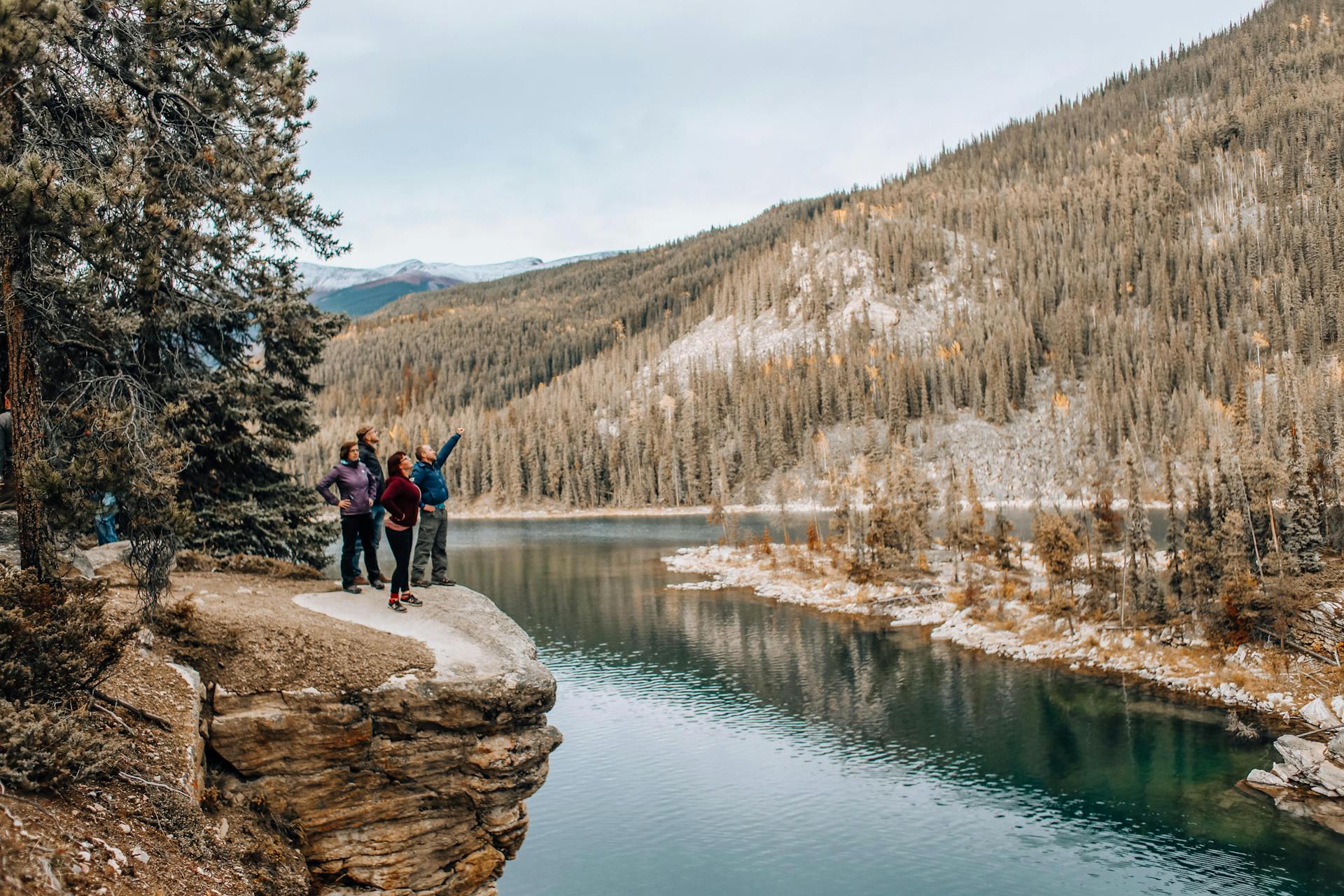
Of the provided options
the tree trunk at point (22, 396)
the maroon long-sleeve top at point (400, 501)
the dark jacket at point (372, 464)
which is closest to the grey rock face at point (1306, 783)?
the maroon long-sleeve top at point (400, 501)

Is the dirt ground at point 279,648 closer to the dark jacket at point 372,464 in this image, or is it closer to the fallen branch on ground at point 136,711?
the fallen branch on ground at point 136,711

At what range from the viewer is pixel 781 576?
67.9 m

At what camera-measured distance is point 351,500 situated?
14.2 metres

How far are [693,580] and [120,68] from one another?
194 feet

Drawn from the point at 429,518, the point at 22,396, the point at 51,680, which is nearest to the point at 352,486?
the point at 429,518

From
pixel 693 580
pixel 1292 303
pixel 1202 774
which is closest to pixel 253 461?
pixel 1202 774

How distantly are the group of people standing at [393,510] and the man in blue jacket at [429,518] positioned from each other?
0.04 feet

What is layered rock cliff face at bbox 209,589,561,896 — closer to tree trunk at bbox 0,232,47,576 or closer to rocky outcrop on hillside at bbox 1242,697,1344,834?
tree trunk at bbox 0,232,47,576

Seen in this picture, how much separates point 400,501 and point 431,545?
1283mm

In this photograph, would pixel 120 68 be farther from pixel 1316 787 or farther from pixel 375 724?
pixel 1316 787

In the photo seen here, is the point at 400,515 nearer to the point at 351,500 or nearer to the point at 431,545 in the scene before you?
the point at 351,500

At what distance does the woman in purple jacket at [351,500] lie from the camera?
46.0 feet

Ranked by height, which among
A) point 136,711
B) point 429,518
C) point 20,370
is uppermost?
point 20,370

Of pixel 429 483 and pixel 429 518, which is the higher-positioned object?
pixel 429 483
